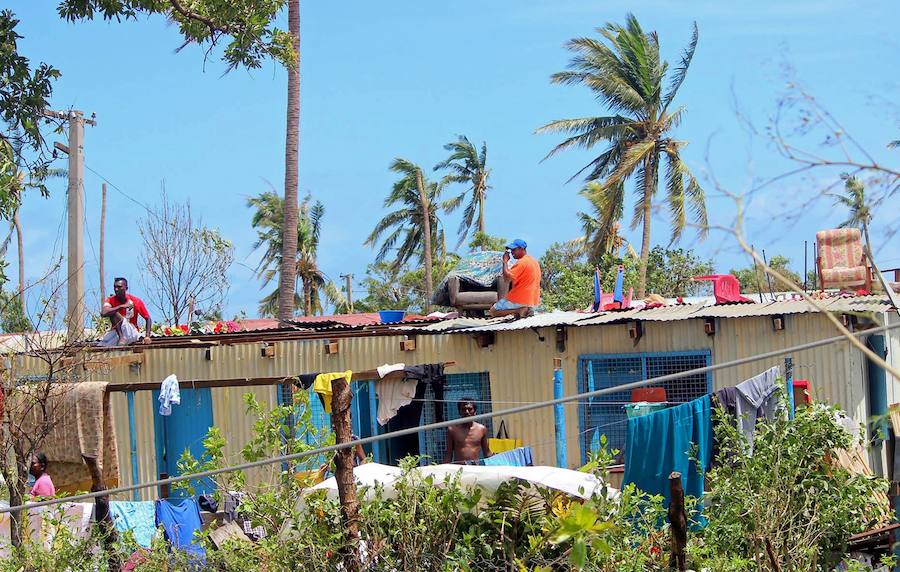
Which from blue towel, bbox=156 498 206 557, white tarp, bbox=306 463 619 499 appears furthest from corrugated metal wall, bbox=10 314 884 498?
white tarp, bbox=306 463 619 499

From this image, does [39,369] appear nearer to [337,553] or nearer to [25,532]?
[25,532]

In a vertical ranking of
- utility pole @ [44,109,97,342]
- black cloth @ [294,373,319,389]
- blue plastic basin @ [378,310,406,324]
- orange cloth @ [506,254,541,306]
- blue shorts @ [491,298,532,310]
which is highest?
utility pole @ [44,109,97,342]

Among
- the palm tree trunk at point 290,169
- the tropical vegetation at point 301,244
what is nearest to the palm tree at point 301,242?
the tropical vegetation at point 301,244

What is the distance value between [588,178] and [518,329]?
649 inches

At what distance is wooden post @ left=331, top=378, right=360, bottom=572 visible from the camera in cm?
761

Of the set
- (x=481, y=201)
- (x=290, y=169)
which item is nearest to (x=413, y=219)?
(x=481, y=201)

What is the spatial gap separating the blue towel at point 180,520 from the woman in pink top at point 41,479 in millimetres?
1235

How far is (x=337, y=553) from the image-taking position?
25.1ft

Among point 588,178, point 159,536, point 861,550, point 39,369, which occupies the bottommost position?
point 861,550

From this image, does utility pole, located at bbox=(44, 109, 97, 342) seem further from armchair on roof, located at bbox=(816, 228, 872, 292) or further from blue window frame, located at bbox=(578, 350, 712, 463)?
armchair on roof, located at bbox=(816, 228, 872, 292)

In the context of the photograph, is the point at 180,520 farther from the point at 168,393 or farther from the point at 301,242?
the point at 301,242

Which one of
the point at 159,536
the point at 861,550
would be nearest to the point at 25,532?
the point at 159,536

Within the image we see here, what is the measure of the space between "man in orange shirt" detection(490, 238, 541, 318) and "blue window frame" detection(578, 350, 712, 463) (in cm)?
111

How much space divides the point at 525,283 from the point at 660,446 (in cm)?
420
